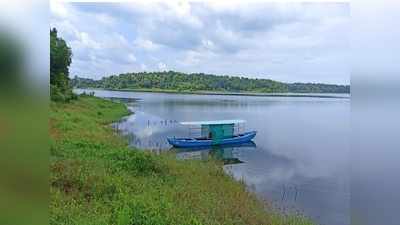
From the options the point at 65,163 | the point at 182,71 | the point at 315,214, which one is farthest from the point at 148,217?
the point at 315,214

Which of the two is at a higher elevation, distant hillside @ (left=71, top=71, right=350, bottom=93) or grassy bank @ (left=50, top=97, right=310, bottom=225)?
distant hillside @ (left=71, top=71, right=350, bottom=93)

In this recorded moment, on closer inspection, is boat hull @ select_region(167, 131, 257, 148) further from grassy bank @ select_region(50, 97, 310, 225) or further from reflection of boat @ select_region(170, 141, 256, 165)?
grassy bank @ select_region(50, 97, 310, 225)

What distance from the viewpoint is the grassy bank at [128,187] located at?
2.55 meters

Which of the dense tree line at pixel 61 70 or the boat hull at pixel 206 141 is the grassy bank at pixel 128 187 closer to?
the dense tree line at pixel 61 70

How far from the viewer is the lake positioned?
3006 mm

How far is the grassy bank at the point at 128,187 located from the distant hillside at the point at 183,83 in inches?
16.6

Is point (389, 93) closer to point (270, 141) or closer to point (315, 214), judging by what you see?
point (315, 214)

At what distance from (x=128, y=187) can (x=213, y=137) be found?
2467mm

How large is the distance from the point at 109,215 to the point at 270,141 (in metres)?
2.89

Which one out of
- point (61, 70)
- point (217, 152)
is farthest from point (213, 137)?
point (61, 70)

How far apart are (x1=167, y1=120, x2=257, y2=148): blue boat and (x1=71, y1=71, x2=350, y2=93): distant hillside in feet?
6.14

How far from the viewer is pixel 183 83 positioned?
10.2ft

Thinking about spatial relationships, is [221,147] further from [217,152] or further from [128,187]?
[128,187]

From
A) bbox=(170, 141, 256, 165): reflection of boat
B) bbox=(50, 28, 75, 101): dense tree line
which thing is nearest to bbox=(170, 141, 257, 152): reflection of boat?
bbox=(170, 141, 256, 165): reflection of boat
